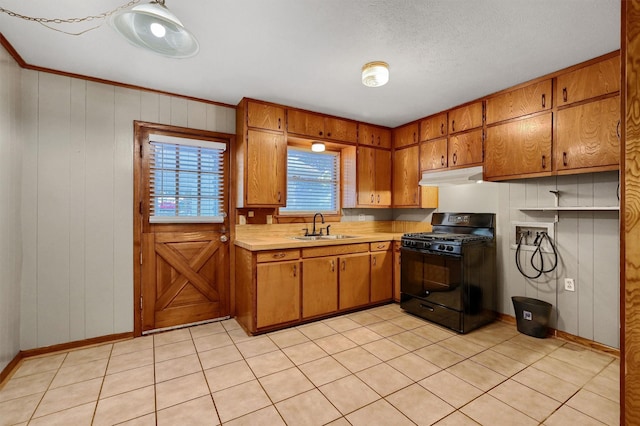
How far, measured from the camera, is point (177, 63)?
2.56m

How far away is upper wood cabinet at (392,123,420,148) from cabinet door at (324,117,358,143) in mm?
728

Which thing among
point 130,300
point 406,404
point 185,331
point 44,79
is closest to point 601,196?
point 406,404

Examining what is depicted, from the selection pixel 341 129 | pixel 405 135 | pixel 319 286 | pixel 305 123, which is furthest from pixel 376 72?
pixel 319 286

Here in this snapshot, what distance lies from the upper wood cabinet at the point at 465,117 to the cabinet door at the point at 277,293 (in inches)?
100

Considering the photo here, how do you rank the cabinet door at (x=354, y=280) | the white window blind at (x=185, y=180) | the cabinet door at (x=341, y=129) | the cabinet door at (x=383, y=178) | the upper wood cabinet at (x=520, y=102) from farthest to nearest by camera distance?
1. the cabinet door at (x=383, y=178)
2. the cabinet door at (x=341, y=129)
3. the cabinet door at (x=354, y=280)
4. the white window blind at (x=185, y=180)
5. the upper wood cabinet at (x=520, y=102)

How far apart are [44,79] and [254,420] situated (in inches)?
131

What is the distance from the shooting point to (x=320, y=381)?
2215 mm

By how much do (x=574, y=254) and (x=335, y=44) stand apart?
2.96 metres

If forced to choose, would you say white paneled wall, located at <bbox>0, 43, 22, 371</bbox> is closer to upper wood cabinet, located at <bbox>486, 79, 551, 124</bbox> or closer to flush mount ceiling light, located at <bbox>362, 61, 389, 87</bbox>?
flush mount ceiling light, located at <bbox>362, 61, 389, 87</bbox>

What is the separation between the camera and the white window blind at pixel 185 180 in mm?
3146

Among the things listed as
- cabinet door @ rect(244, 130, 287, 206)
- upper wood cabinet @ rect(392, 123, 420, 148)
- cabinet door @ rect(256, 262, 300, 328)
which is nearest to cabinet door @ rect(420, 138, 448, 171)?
A: upper wood cabinet @ rect(392, 123, 420, 148)

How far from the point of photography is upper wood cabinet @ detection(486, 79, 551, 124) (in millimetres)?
2834

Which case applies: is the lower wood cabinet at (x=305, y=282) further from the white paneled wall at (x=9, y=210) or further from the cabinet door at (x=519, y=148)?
the white paneled wall at (x=9, y=210)

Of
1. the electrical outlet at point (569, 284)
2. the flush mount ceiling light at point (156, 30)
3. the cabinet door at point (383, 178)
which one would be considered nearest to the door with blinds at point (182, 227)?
the flush mount ceiling light at point (156, 30)
